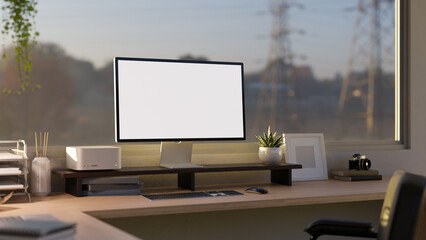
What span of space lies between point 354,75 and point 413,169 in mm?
787

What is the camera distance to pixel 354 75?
151 inches

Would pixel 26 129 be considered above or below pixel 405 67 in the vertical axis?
below

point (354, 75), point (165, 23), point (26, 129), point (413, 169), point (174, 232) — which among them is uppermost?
point (165, 23)

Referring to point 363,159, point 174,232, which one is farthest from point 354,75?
point 174,232

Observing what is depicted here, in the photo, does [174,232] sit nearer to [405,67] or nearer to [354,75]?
[354,75]

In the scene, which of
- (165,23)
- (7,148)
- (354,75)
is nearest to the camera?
(7,148)

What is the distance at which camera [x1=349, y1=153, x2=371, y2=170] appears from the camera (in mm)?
3430

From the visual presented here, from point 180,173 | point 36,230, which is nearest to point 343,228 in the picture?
point 180,173

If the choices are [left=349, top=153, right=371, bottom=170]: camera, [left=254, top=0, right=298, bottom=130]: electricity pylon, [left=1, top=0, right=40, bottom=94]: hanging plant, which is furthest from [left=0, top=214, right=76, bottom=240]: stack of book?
[left=349, top=153, right=371, bottom=170]: camera

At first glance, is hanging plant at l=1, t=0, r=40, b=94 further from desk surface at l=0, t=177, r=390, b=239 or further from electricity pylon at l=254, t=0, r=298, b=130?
electricity pylon at l=254, t=0, r=298, b=130

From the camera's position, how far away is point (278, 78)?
3598mm

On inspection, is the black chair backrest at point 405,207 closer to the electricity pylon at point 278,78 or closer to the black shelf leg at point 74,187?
the black shelf leg at point 74,187

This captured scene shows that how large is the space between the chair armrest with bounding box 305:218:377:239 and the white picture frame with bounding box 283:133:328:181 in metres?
1.11

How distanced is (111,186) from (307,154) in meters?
1.33
